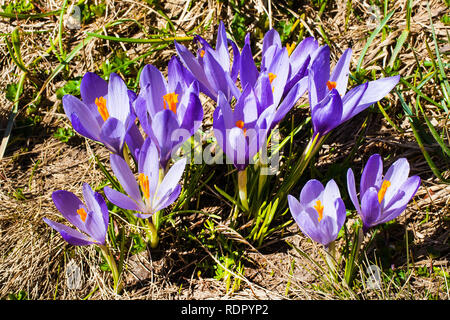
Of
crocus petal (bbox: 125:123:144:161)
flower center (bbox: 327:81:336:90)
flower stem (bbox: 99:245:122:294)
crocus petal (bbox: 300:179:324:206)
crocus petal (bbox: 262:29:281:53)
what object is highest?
crocus petal (bbox: 262:29:281:53)

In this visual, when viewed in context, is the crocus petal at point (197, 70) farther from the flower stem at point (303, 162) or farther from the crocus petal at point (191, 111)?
the flower stem at point (303, 162)

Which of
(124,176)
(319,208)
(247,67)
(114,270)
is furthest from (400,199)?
(114,270)

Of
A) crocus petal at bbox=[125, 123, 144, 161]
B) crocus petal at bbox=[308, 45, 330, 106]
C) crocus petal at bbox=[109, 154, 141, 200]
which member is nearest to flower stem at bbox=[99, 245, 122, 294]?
crocus petal at bbox=[109, 154, 141, 200]

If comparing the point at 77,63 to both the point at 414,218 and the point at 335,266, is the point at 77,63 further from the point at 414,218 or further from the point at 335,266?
the point at 414,218

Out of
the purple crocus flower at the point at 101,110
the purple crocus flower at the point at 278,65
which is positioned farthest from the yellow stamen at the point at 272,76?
the purple crocus flower at the point at 101,110

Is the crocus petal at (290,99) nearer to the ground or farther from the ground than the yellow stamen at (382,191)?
farther from the ground

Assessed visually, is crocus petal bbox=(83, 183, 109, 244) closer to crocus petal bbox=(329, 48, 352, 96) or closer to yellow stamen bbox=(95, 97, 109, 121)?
yellow stamen bbox=(95, 97, 109, 121)

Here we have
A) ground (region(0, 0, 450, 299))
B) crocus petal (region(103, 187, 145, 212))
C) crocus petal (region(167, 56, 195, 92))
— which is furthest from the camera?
ground (region(0, 0, 450, 299))
